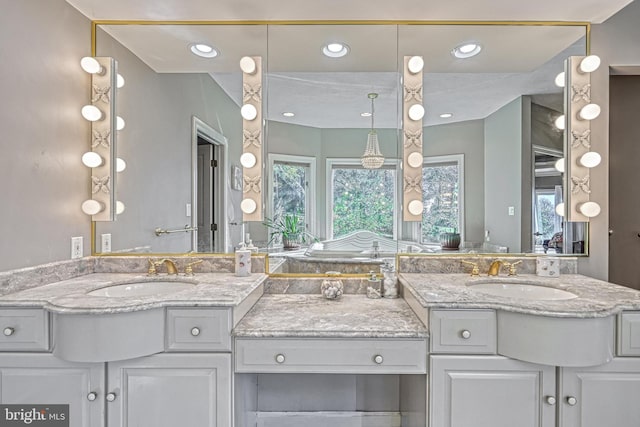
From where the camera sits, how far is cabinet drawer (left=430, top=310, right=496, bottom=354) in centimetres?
140

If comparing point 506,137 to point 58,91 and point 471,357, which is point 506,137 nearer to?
point 471,357

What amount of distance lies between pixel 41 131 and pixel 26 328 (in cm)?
90

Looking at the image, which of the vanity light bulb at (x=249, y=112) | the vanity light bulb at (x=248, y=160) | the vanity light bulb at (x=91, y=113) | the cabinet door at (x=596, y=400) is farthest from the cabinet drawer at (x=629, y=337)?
the vanity light bulb at (x=91, y=113)

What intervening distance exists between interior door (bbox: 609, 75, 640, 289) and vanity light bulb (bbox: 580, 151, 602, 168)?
32cm

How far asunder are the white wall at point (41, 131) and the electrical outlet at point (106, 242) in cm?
8

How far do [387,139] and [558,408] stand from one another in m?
1.49

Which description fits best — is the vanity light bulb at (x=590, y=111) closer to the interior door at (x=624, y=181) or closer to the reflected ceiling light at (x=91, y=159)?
the interior door at (x=624, y=181)

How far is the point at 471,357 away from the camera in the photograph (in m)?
1.40

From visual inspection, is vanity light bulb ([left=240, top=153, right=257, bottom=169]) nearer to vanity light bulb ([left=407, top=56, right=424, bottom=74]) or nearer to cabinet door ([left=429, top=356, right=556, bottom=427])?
vanity light bulb ([left=407, top=56, right=424, bottom=74])

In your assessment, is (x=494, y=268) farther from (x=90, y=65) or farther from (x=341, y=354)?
(x=90, y=65)

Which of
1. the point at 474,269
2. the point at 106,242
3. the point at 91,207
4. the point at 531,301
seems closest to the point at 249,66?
the point at 91,207

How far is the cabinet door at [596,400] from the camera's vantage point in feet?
4.52

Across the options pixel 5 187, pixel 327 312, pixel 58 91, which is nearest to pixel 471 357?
pixel 327 312

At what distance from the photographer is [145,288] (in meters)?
1.85
